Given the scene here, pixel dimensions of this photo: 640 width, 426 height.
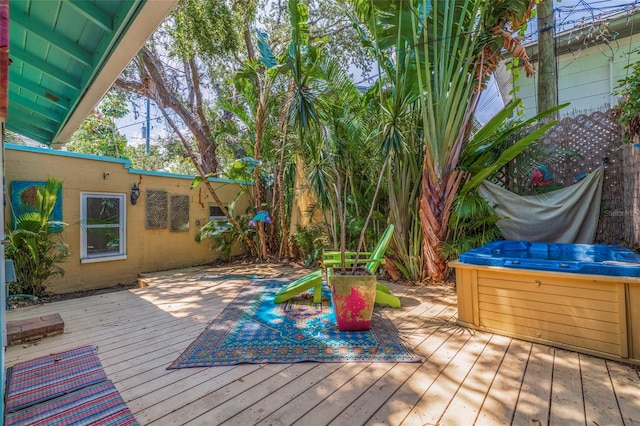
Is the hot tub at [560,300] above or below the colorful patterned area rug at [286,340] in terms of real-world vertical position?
above

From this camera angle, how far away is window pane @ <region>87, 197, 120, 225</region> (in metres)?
5.37

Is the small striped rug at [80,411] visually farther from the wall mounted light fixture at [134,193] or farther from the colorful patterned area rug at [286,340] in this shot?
the wall mounted light fixture at [134,193]

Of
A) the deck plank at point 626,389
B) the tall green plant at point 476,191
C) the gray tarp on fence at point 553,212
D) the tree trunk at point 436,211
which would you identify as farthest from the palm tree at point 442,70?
the deck plank at point 626,389

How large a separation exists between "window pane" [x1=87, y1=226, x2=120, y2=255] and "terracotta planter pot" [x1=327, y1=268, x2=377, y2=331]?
16.5ft

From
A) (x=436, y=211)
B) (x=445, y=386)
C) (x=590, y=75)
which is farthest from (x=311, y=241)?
(x=590, y=75)

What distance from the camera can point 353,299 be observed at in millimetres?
2754

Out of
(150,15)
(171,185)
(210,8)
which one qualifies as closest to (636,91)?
(150,15)

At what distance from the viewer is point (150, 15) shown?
2.06 m

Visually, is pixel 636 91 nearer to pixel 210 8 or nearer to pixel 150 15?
pixel 150 15

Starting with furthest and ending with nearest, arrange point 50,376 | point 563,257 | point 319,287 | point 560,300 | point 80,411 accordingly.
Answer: point 319,287 → point 563,257 → point 560,300 → point 50,376 → point 80,411

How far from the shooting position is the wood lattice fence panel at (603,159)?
3.86m

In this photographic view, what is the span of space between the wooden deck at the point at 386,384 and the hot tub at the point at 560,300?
5.0 inches

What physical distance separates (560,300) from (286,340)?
2379 millimetres

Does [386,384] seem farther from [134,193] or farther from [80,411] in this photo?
[134,193]
